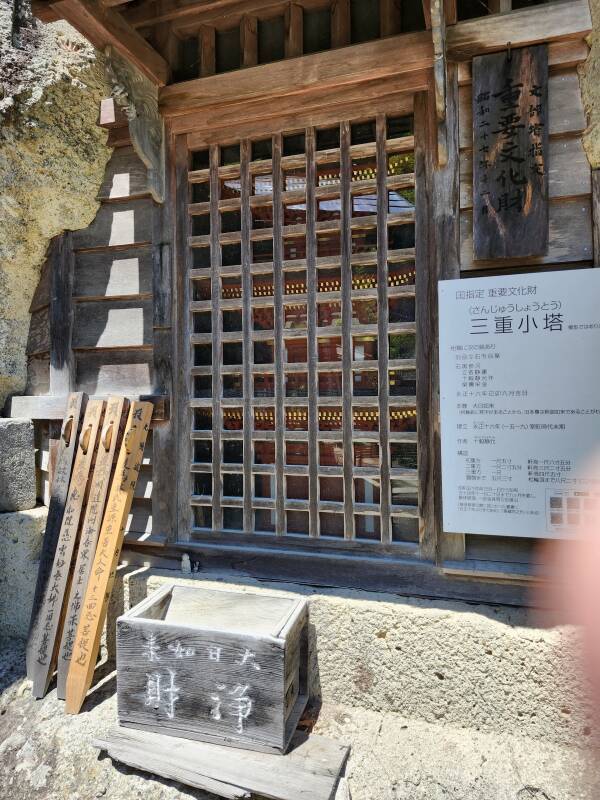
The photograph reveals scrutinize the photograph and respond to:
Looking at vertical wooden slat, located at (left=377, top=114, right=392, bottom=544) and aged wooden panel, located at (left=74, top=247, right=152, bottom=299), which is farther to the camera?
aged wooden panel, located at (left=74, top=247, right=152, bottom=299)

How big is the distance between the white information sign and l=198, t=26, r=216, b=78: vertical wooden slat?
86.2 inches

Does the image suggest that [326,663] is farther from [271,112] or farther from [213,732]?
[271,112]

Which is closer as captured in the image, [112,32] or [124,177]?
[112,32]

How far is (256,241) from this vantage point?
10.5 ft

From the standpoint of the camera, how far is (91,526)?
3.01m

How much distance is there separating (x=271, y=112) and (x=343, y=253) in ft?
3.44

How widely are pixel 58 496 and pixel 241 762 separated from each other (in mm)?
1924

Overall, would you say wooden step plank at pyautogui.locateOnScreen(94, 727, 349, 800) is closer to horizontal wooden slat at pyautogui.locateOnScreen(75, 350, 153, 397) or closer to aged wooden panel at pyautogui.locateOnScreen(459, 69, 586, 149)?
horizontal wooden slat at pyautogui.locateOnScreen(75, 350, 153, 397)

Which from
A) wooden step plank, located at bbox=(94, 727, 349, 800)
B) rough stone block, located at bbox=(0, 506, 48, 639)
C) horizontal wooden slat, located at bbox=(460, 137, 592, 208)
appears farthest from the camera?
rough stone block, located at bbox=(0, 506, 48, 639)

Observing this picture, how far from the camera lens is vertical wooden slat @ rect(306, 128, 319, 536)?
3012mm

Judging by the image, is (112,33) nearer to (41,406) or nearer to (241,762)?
(41,406)

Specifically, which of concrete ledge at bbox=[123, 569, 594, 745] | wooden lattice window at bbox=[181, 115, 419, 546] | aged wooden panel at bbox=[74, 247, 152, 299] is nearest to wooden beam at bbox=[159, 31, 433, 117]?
wooden lattice window at bbox=[181, 115, 419, 546]

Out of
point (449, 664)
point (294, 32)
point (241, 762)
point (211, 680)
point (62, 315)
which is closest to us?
point (241, 762)

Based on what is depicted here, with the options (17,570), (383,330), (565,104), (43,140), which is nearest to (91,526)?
(17,570)
